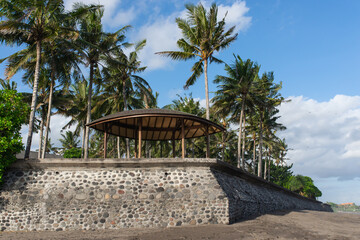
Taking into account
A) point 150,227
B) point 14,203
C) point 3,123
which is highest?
point 3,123

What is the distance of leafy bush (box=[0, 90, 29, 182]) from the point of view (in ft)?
33.1

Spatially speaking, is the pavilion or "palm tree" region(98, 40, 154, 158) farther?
"palm tree" region(98, 40, 154, 158)

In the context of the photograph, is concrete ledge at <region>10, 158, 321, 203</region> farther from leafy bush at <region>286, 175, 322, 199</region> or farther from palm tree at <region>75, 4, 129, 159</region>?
leafy bush at <region>286, 175, 322, 199</region>

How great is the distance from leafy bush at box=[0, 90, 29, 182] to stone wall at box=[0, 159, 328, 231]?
61 cm

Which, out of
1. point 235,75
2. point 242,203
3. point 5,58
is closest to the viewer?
point 242,203

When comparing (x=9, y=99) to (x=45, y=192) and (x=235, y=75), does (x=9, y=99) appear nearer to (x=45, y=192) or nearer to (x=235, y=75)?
(x=45, y=192)

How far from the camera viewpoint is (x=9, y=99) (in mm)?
10859

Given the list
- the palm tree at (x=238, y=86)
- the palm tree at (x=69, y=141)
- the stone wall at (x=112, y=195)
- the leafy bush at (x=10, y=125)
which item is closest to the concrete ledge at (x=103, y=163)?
the stone wall at (x=112, y=195)

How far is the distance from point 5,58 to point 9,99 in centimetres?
708

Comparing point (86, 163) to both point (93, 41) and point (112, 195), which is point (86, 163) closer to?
point (112, 195)

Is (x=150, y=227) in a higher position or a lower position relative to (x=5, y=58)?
lower

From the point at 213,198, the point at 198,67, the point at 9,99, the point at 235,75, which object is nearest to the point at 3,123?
the point at 9,99

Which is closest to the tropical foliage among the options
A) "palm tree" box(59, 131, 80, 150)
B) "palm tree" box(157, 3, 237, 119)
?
"palm tree" box(157, 3, 237, 119)

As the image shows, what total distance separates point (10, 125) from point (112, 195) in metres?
4.86
